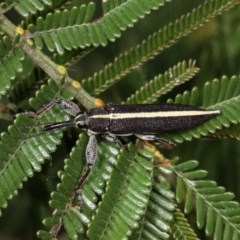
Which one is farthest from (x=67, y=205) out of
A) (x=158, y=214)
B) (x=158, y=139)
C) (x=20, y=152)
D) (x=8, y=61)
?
(x=8, y=61)

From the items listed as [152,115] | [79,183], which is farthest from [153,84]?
[79,183]

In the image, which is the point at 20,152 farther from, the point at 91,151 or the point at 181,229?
the point at 181,229

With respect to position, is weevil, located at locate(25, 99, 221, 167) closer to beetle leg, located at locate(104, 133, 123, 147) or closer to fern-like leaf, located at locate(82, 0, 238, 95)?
beetle leg, located at locate(104, 133, 123, 147)

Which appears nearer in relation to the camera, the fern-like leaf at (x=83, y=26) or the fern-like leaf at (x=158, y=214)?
the fern-like leaf at (x=158, y=214)

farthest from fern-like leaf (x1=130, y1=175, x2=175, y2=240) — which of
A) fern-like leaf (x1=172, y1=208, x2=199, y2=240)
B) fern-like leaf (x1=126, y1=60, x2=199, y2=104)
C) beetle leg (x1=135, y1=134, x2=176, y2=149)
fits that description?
fern-like leaf (x1=126, y1=60, x2=199, y2=104)

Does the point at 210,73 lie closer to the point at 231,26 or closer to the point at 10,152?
the point at 231,26

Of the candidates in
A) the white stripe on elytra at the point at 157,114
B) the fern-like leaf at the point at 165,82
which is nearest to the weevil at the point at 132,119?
the white stripe on elytra at the point at 157,114

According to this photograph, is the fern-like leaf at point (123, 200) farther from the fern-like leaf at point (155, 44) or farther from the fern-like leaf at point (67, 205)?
the fern-like leaf at point (155, 44)
